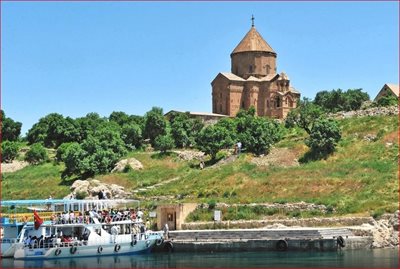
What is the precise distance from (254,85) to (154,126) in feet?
49.2

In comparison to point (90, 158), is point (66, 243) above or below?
below

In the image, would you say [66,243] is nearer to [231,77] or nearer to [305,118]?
[305,118]

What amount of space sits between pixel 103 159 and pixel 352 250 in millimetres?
27620

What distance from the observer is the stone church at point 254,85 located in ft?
237

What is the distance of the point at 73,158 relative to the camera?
52625mm

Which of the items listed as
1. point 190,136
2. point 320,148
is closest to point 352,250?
point 320,148

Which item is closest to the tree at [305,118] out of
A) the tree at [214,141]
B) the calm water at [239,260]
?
the tree at [214,141]

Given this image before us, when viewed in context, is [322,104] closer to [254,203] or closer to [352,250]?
[254,203]

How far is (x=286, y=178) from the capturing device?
41094 mm

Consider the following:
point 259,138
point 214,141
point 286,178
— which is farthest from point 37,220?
point 259,138

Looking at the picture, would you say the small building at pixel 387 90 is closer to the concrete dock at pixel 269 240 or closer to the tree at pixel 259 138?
the tree at pixel 259 138

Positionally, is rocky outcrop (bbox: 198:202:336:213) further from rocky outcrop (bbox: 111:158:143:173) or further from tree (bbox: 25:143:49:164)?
tree (bbox: 25:143:49:164)

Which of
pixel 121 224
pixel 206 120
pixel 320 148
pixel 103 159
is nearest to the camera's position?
pixel 121 224

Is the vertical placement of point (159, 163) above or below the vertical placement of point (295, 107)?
below
